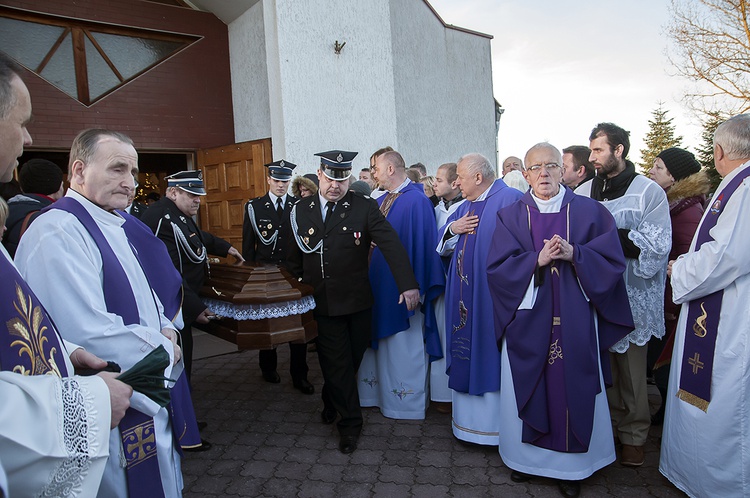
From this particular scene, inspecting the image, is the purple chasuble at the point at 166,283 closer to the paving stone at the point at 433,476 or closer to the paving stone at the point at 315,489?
the paving stone at the point at 315,489

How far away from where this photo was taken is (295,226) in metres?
4.16

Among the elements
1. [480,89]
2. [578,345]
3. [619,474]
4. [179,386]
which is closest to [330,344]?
[179,386]

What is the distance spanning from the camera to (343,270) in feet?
13.0

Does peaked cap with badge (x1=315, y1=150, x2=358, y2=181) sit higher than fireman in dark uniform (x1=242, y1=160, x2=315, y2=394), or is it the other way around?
peaked cap with badge (x1=315, y1=150, x2=358, y2=181)

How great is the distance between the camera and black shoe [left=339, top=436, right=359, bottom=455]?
383cm

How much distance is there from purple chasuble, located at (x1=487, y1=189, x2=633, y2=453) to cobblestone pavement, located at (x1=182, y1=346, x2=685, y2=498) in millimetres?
503

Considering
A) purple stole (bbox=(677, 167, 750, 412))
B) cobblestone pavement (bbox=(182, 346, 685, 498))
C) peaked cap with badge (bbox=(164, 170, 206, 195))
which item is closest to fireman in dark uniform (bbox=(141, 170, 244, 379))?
peaked cap with badge (bbox=(164, 170, 206, 195))

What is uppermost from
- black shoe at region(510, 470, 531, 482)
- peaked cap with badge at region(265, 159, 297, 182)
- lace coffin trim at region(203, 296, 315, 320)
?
peaked cap with badge at region(265, 159, 297, 182)

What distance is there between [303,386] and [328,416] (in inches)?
33.7

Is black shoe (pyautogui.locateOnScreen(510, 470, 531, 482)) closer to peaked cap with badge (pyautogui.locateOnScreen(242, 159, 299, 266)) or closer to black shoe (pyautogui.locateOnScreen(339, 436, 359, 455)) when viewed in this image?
black shoe (pyautogui.locateOnScreen(339, 436, 359, 455))

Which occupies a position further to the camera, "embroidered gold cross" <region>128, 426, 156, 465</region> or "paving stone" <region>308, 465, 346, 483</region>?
"paving stone" <region>308, 465, 346, 483</region>

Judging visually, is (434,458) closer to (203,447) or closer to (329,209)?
(203,447)

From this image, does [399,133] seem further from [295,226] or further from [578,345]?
[578,345]

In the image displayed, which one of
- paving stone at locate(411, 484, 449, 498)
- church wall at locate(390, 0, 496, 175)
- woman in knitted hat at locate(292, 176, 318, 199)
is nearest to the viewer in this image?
paving stone at locate(411, 484, 449, 498)
